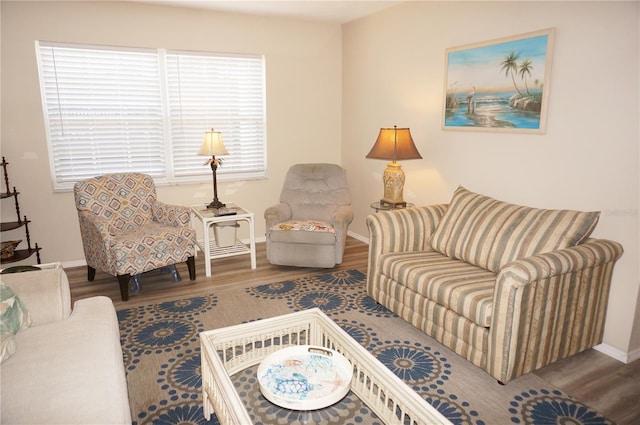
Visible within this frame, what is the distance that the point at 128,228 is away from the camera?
147 inches

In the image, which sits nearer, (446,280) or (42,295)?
(42,295)

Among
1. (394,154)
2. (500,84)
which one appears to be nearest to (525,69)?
(500,84)

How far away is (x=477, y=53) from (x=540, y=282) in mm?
1943

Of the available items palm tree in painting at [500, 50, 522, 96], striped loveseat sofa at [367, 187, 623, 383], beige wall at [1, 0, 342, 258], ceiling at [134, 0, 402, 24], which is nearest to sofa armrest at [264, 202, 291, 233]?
beige wall at [1, 0, 342, 258]

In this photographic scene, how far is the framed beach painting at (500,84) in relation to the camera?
2.83 m

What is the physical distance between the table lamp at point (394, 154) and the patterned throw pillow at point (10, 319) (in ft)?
8.86

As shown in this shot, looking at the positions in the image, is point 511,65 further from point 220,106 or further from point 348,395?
point 220,106

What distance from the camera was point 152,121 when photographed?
170 inches

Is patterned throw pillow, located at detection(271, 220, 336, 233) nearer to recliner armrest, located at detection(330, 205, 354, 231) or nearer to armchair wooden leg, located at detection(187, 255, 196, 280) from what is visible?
recliner armrest, located at detection(330, 205, 354, 231)

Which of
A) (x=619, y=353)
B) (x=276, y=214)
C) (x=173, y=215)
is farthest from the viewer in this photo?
(x=276, y=214)

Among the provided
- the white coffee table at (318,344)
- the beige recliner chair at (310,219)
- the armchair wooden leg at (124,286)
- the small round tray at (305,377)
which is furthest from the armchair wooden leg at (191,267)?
the small round tray at (305,377)

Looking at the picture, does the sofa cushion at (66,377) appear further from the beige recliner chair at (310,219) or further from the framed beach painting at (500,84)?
the framed beach painting at (500,84)

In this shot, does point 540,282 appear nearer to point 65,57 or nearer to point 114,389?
point 114,389

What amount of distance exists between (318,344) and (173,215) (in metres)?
2.06
